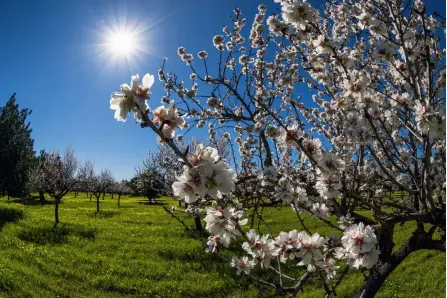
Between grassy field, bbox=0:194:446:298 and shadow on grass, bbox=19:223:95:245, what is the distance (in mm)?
42

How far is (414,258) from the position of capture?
12062 millimetres

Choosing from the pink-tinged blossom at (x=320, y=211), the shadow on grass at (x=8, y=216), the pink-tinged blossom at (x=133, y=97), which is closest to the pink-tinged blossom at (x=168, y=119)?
the pink-tinged blossom at (x=133, y=97)

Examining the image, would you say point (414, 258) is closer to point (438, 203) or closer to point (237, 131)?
point (237, 131)

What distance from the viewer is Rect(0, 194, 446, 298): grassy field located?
9977 mm

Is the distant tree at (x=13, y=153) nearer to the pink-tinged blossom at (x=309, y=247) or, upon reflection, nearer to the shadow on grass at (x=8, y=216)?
the shadow on grass at (x=8, y=216)

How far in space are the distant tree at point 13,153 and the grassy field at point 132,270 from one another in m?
18.0

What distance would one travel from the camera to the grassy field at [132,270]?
9.98 metres

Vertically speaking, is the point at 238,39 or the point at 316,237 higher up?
the point at 238,39

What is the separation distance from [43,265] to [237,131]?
883 cm

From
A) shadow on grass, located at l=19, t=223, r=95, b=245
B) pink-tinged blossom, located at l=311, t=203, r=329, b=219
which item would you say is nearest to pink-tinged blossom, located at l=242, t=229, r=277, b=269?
pink-tinged blossom, located at l=311, t=203, r=329, b=219

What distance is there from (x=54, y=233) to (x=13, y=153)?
19.7 m

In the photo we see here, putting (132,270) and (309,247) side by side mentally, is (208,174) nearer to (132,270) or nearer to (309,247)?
(309,247)

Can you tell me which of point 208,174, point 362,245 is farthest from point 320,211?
point 208,174

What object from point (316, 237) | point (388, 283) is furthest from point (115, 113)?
point (388, 283)
